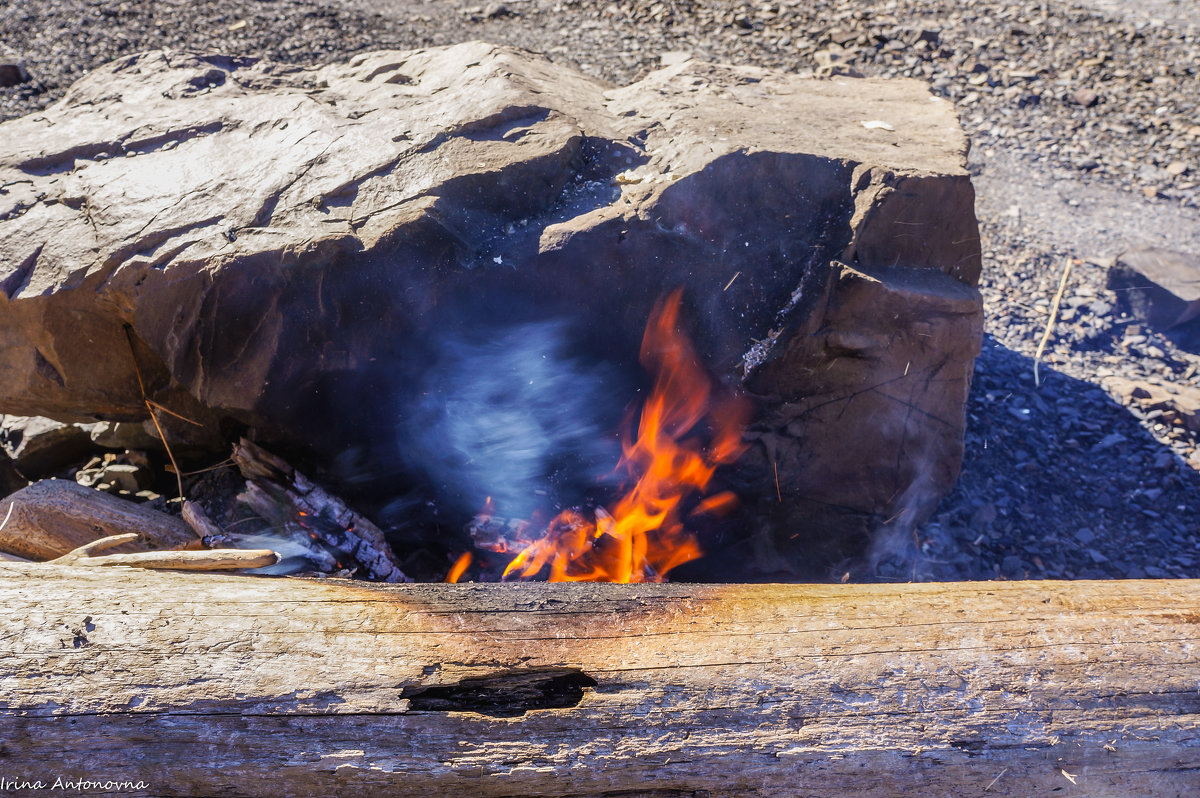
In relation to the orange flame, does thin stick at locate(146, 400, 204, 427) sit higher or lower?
higher

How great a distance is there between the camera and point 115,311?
244 cm

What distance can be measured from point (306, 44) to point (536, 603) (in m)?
5.21

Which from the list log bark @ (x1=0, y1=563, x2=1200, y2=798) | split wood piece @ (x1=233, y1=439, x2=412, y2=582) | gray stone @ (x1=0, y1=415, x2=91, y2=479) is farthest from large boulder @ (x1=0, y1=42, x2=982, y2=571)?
log bark @ (x1=0, y1=563, x2=1200, y2=798)

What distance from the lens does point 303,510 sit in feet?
9.04

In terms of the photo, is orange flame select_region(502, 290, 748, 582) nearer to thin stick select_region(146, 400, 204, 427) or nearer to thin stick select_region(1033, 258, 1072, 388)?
thin stick select_region(146, 400, 204, 427)

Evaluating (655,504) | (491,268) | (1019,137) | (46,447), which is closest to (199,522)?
(46,447)

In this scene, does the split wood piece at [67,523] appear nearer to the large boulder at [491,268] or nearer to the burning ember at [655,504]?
the large boulder at [491,268]

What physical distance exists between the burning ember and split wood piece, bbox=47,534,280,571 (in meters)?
0.81

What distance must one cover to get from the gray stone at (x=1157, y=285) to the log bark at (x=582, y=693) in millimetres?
2850

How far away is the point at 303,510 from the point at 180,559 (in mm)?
607

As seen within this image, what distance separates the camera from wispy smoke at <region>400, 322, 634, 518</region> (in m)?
2.59

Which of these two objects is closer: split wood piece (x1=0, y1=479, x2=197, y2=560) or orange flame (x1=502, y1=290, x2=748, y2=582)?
split wood piece (x1=0, y1=479, x2=197, y2=560)

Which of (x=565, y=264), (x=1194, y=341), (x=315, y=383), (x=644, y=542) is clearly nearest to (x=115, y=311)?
(x=315, y=383)

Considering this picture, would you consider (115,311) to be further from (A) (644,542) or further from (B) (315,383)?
(A) (644,542)
